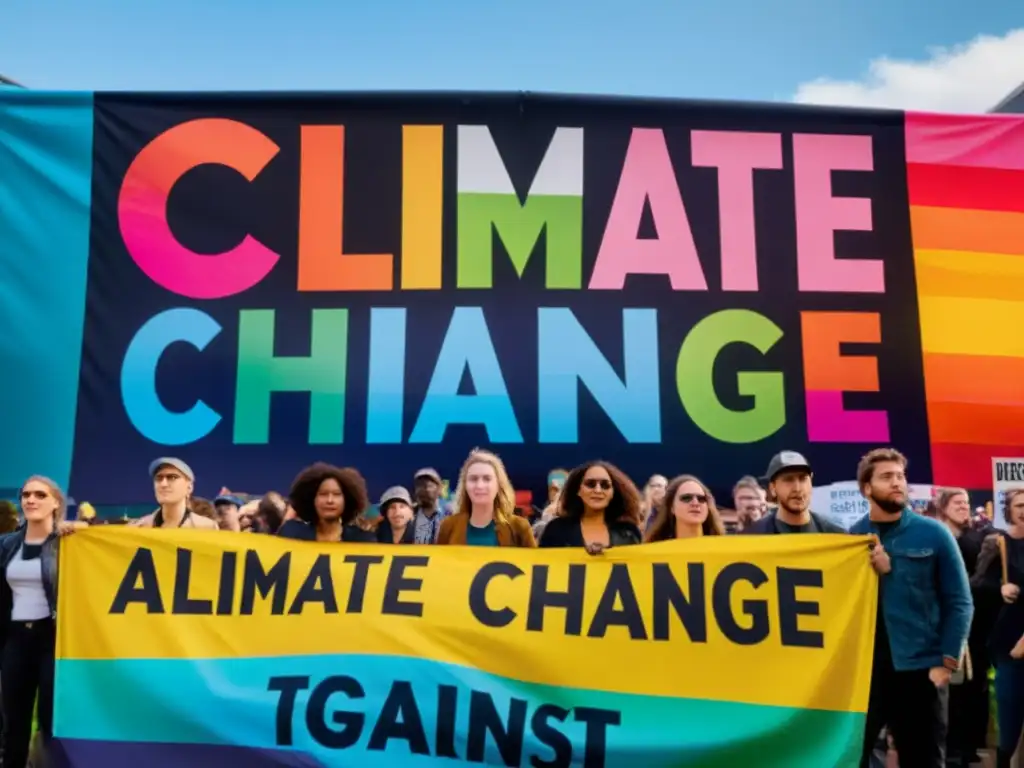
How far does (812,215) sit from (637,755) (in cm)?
390

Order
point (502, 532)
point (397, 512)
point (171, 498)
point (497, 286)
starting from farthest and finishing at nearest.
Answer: point (497, 286), point (397, 512), point (171, 498), point (502, 532)

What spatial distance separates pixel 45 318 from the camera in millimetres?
5430

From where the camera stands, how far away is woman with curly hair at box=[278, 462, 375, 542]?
3.86m

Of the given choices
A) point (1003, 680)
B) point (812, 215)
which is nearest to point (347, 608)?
point (1003, 680)

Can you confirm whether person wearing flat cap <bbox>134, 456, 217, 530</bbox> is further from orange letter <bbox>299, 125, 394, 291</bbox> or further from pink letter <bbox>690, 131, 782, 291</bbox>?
pink letter <bbox>690, 131, 782, 291</bbox>

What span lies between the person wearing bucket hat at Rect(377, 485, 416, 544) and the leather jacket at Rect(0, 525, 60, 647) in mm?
1920

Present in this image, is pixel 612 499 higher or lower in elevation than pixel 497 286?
lower

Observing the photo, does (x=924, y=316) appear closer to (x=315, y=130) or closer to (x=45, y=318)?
(x=315, y=130)

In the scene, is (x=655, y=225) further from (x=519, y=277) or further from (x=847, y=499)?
(x=847, y=499)

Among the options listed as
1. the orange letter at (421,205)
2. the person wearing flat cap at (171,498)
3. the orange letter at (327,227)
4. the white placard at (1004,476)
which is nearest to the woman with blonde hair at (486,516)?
the person wearing flat cap at (171,498)

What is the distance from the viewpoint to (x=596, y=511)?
398 cm

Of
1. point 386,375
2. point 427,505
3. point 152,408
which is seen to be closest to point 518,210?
point 386,375

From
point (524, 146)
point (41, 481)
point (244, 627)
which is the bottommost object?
point (244, 627)

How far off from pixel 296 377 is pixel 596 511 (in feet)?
7.93
